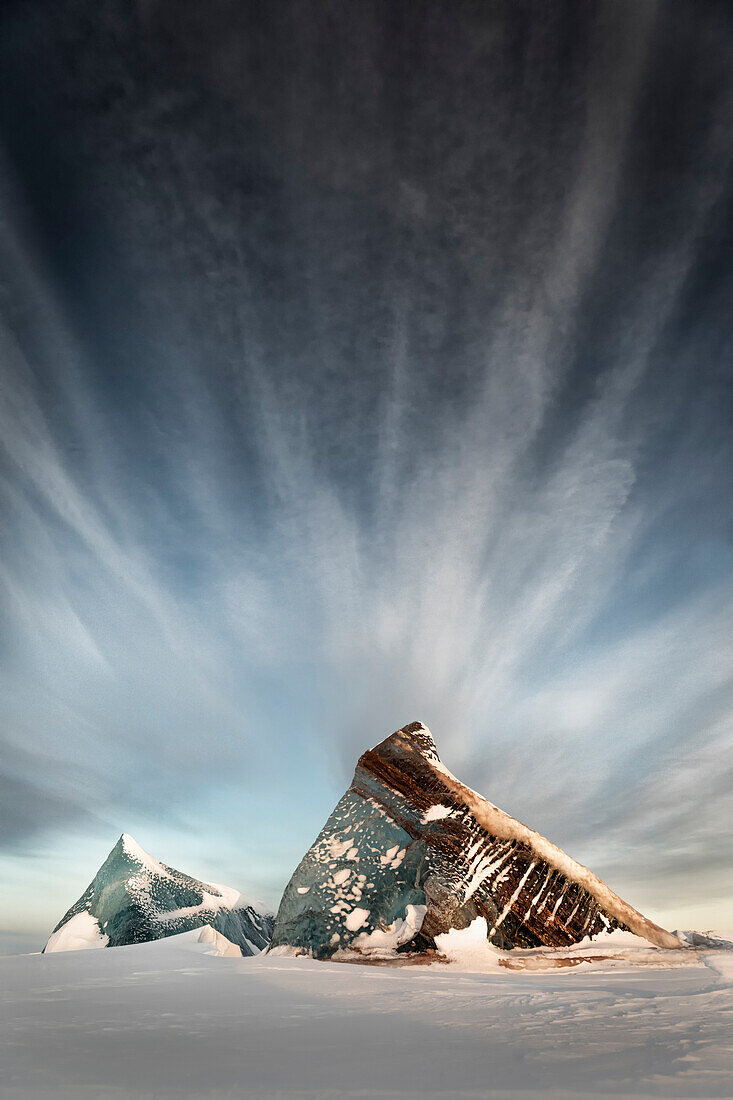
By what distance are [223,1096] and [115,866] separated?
14635 mm

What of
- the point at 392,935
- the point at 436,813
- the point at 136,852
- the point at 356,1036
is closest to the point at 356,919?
the point at 392,935

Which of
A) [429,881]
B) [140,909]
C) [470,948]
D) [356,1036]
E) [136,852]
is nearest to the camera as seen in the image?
[356,1036]

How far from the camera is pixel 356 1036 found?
2725mm

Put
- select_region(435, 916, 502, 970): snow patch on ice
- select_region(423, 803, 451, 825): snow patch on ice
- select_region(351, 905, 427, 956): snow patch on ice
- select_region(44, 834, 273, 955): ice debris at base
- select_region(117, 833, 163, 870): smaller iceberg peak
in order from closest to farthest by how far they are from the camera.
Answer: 1. select_region(435, 916, 502, 970): snow patch on ice
2. select_region(351, 905, 427, 956): snow patch on ice
3. select_region(423, 803, 451, 825): snow patch on ice
4. select_region(44, 834, 273, 955): ice debris at base
5. select_region(117, 833, 163, 870): smaller iceberg peak

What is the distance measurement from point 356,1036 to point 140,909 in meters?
12.7

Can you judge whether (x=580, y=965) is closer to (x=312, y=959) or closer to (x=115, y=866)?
(x=312, y=959)

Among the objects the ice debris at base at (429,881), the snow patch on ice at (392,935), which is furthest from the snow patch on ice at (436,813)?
the snow patch on ice at (392,935)

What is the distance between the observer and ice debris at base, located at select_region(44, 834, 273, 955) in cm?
1295

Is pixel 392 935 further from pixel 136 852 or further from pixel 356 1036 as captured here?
pixel 136 852

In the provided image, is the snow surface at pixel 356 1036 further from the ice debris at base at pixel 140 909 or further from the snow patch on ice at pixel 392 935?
the ice debris at base at pixel 140 909

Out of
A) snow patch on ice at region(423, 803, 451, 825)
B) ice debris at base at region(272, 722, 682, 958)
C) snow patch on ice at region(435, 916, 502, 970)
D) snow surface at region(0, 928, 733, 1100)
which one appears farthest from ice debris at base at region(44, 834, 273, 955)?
snow surface at region(0, 928, 733, 1100)

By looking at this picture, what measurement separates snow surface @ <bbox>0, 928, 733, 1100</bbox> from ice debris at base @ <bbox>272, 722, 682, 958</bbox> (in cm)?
164

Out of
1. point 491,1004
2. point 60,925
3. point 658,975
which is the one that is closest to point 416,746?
point 658,975

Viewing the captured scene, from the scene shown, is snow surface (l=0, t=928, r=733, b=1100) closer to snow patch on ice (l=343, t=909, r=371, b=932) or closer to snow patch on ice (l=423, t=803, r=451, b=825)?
snow patch on ice (l=343, t=909, r=371, b=932)
